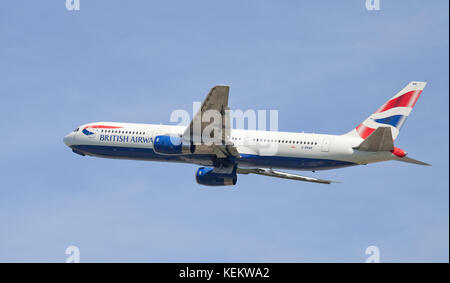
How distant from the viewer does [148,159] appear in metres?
70.6

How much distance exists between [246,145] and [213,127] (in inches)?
234

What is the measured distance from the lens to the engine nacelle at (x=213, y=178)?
69938mm

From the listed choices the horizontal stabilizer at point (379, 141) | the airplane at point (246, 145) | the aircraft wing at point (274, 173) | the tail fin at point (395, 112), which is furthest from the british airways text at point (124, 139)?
the horizontal stabilizer at point (379, 141)

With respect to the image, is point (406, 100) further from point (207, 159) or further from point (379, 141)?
point (207, 159)

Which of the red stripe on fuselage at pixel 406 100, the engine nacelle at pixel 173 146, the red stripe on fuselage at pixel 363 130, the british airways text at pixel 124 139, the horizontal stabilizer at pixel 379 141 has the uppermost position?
the red stripe on fuselage at pixel 406 100

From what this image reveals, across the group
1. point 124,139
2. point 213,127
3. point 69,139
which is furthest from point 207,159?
point 69,139

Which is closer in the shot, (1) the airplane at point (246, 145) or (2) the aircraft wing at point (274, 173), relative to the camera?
(1) the airplane at point (246, 145)

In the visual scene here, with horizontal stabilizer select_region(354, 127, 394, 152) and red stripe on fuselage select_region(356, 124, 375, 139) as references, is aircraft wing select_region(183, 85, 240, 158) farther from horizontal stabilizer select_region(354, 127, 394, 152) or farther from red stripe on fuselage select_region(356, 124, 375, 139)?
horizontal stabilizer select_region(354, 127, 394, 152)

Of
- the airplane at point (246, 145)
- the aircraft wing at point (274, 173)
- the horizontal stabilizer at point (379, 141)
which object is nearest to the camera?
the horizontal stabilizer at point (379, 141)

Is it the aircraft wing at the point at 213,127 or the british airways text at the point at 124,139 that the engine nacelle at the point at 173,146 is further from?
the british airways text at the point at 124,139

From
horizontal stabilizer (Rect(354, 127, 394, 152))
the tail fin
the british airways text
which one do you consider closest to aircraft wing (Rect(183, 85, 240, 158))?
the british airways text

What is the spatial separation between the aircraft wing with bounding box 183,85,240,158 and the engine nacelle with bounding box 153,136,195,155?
1.89ft

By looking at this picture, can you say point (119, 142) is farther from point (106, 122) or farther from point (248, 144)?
point (248, 144)
